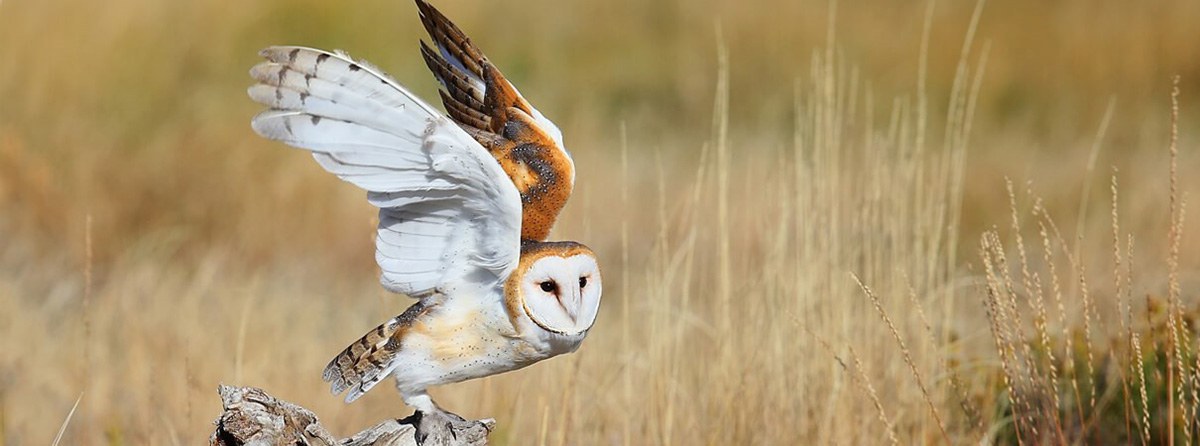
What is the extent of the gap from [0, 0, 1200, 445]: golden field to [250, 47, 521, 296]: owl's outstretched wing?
2.65ft

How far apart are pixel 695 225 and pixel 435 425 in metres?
1.33

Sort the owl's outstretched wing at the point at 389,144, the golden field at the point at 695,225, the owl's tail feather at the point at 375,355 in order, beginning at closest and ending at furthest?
the owl's outstretched wing at the point at 389,144 → the owl's tail feather at the point at 375,355 → the golden field at the point at 695,225

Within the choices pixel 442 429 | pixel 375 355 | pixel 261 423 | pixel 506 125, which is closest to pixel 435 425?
pixel 442 429

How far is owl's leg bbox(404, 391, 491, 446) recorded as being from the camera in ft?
7.27

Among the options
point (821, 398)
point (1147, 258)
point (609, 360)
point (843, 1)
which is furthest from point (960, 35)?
point (821, 398)

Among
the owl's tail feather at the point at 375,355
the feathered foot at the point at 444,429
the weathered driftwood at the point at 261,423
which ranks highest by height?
the owl's tail feather at the point at 375,355

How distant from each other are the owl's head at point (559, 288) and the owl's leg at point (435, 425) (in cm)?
28

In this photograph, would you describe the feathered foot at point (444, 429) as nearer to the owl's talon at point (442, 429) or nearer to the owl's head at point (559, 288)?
the owl's talon at point (442, 429)

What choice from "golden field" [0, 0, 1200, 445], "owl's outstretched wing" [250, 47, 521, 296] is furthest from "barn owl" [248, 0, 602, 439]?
"golden field" [0, 0, 1200, 445]

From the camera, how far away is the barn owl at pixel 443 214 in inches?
76.9

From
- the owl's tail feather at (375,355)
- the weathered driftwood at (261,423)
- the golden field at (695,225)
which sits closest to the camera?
the weathered driftwood at (261,423)

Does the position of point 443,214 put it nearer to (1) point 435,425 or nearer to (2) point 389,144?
(2) point 389,144

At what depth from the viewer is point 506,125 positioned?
2.27 meters

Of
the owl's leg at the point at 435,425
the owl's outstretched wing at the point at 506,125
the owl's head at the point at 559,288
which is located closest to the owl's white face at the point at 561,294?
the owl's head at the point at 559,288
